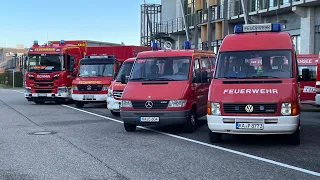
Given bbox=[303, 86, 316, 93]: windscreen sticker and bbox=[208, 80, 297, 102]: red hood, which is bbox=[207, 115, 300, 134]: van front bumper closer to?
bbox=[208, 80, 297, 102]: red hood

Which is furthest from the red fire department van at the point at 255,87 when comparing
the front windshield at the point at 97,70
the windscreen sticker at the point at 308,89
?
the front windshield at the point at 97,70

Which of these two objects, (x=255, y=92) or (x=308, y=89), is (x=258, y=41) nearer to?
(x=255, y=92)

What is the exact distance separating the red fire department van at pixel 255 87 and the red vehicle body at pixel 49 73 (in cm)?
1374

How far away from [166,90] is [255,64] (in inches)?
101

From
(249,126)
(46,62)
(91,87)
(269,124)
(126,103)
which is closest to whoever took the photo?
(269,124)

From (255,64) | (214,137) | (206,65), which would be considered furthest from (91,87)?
(255,64)

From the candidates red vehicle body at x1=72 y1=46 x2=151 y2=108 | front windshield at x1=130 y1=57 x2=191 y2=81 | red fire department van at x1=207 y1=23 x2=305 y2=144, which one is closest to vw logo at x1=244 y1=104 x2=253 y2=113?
red fire department van at x1=207 y1=23 x2=305 y2=144

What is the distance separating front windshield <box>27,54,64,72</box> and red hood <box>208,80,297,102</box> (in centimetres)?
1457

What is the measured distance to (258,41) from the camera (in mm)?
11312

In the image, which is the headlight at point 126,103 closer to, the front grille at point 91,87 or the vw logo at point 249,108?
the vw logo at point 249,108

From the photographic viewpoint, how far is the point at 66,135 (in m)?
12.5

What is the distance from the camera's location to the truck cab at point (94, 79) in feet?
69.6

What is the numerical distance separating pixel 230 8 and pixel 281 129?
923 inches

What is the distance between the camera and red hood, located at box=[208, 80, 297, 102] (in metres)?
9.99
